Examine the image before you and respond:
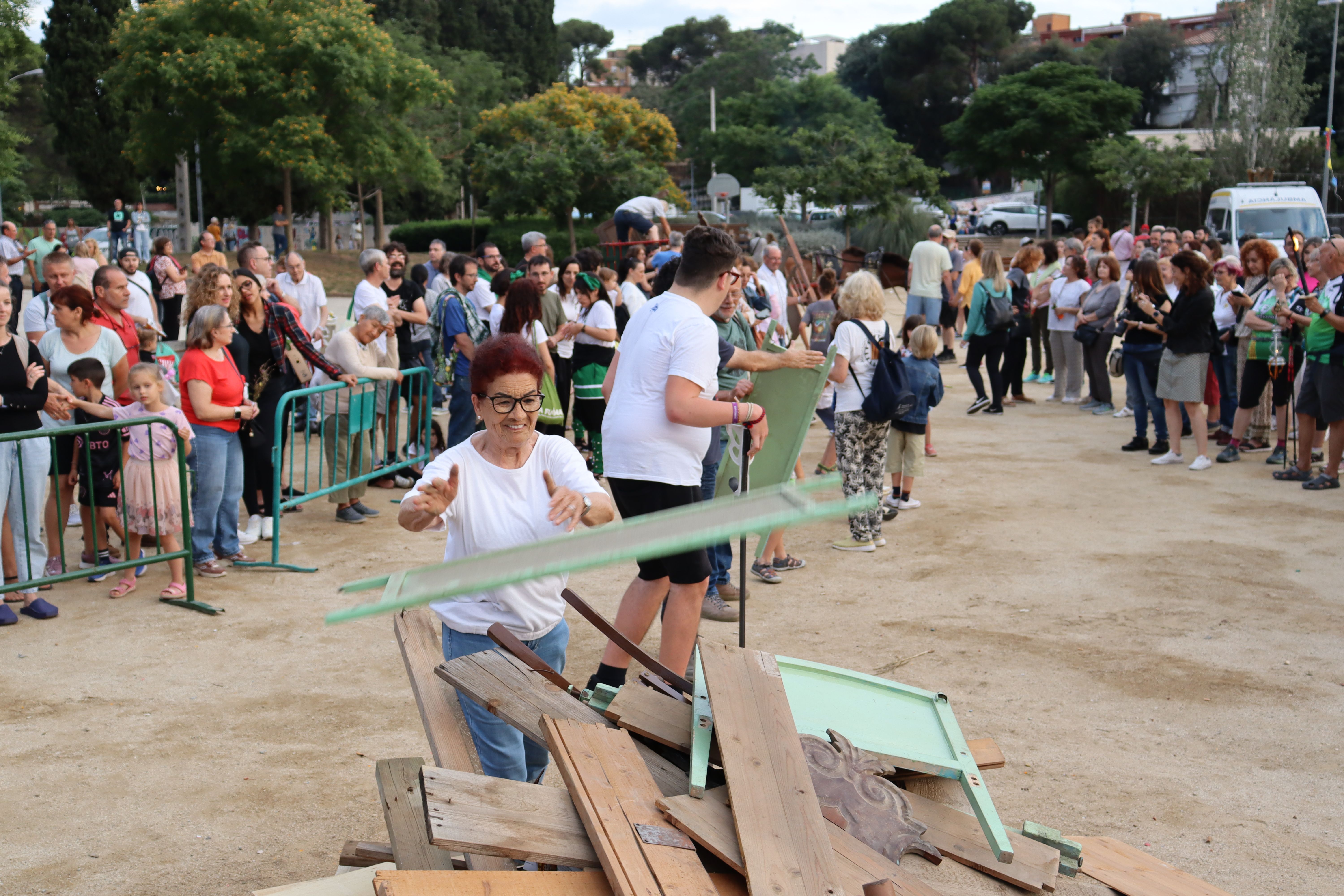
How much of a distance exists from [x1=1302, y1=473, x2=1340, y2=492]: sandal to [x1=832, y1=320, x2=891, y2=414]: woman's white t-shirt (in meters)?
4.21

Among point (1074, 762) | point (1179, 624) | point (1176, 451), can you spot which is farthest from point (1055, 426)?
point (1074, 762)

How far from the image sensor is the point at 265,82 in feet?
99.3

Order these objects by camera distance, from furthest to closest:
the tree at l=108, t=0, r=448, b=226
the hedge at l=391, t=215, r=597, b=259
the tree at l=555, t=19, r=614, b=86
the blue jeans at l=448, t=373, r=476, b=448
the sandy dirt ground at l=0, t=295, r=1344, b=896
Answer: the tree at l=555, t=19, r=614, b=86 < the hedge at l=391, t=215, r=597, b=259 < the tree at l=108, t=0, r=448, b=226 < the blue jeans at l=448, t=373, r=476, b=448 < the sandy dirt ground at l=0, t=295, r=1344, b=896

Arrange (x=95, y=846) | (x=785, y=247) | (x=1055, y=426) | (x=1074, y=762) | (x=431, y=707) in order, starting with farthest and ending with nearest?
(x=785, y=247), (x=1055, y=426), (x=1074, y=762), (x=95, y=846), (x=431, y=707)

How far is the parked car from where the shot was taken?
146 feet

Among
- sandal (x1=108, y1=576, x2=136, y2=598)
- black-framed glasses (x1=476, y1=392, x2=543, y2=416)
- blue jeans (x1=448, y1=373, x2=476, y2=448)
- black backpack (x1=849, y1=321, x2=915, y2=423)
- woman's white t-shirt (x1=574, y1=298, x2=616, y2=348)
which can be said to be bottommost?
sandal (x1=108, y1=576, x2=136, y2=598)

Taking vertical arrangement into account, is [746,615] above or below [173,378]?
below

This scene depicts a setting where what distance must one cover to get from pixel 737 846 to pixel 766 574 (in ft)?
14.1

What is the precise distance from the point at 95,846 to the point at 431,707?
1.49 metres

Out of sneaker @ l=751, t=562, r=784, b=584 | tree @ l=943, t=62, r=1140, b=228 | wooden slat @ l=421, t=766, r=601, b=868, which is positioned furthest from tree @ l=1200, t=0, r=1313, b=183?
wooden slat @ l=421, t=766, r=601, b=868

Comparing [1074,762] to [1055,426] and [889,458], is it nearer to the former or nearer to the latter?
[889,458]

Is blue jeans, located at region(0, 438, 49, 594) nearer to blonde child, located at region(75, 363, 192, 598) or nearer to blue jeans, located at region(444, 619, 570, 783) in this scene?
blonde child, located at region(75, 363, 192, 598)

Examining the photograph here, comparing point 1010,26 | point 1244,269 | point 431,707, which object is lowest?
point 431,707

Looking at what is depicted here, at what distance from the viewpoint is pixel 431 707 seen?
3.32 metres
